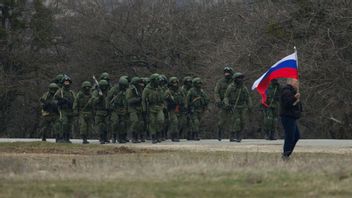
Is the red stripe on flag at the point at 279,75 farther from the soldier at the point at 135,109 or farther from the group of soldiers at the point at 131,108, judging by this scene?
the soldier at the point at 135,109

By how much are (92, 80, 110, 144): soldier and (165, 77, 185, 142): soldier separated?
190cm

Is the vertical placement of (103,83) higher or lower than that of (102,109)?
higher

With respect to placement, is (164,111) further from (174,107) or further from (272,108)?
(272,108)

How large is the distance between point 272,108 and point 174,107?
9.88 ft

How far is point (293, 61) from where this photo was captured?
1825 centimetres

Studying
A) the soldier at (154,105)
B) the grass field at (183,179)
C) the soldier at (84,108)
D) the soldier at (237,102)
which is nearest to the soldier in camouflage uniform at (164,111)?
the soldier at (154,105)

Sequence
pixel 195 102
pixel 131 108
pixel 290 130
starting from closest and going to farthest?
1. pixel 290 130
2. pixel 131 108
3. pixel 195 102

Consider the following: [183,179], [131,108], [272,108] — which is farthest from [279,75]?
[272,108]

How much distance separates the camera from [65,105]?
2678 cm

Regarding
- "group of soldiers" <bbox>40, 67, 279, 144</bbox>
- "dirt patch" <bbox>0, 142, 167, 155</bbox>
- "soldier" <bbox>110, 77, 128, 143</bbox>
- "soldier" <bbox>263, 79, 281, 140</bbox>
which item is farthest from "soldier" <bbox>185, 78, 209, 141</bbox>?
"dirt patch" <bbox>0, 142, 167, 155</bbox>

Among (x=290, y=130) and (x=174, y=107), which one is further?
(x=174, y=107)

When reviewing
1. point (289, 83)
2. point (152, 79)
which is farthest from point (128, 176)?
point (152, 79)

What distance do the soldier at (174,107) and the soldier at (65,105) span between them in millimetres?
3056

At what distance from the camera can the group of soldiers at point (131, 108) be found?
89.1ft
